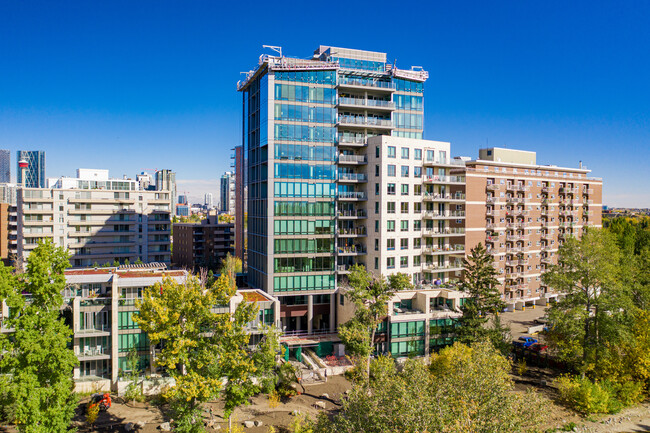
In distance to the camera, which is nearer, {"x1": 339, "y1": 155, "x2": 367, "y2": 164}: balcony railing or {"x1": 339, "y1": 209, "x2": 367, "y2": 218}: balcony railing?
{"x1": 339, "y1": 155, "x2": 367, "y2": 164}: balcony railing

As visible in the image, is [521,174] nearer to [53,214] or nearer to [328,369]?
[328,369]

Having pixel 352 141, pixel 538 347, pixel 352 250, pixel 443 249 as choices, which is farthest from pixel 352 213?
pixel 538 347

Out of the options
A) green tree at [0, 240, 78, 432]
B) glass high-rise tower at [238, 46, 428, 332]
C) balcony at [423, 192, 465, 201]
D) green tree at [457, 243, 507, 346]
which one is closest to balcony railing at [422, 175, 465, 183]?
balcony at [423, 192, 465, 201]

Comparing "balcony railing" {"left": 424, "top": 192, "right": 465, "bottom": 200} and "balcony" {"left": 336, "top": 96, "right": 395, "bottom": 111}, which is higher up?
"balcony" {"left": 336, "top": 96, "right": 395, "bottom": 111}

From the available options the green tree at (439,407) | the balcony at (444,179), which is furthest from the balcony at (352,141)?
the green tree at (439,407)

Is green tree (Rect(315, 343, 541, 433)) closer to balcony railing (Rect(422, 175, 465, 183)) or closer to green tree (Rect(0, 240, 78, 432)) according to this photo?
green tree (Rect(0, 240, 78, 432))

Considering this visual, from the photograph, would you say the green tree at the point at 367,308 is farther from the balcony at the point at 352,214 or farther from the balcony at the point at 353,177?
the balcony at the point at 353,177

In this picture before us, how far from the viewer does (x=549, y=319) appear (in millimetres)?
→ 50500

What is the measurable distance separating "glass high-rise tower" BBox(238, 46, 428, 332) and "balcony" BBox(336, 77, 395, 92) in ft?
0.51

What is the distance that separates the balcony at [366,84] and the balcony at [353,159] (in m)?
10.4

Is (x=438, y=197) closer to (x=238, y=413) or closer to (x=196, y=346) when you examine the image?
(x=238, y=413)

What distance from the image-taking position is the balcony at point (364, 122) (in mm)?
65000

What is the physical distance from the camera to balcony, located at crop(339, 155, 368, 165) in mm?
64750

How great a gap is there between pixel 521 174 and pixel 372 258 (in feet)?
127
